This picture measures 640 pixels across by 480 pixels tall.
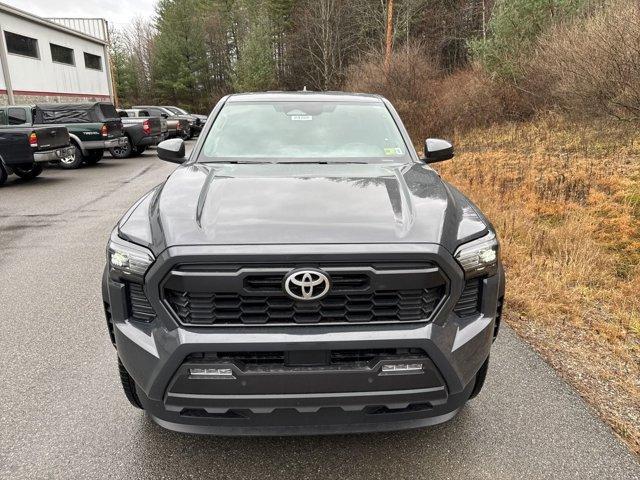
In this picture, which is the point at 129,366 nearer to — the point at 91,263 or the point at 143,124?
the point at 91,263

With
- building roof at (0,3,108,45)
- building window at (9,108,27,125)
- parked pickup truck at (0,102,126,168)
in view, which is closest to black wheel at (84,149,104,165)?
parked pickup truck at (0,102,126,168)

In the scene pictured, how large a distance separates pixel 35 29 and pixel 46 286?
26.0 meters

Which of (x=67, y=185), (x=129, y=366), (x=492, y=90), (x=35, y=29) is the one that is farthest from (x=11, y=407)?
(x=35, y=29)

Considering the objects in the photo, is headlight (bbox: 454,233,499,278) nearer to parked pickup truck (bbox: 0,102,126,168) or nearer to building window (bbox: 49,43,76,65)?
parked pickup truck (bbox: 0,102,126,168)

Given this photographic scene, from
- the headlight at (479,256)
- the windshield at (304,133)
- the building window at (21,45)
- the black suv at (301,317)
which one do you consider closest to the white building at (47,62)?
the building window at (21,45)

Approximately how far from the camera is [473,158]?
37.8ft

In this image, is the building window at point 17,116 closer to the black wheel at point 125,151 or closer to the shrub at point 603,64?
the black wheel at point 125,151

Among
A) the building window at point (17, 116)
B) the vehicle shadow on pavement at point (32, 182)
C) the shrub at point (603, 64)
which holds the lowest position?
the vehicle shadow on pavement at point (32, 182)

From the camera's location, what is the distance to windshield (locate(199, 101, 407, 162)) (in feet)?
11.4

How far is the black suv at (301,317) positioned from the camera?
201 centimetres

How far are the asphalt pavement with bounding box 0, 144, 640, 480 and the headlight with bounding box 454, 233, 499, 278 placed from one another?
975mm

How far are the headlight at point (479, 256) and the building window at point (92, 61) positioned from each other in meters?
34.5

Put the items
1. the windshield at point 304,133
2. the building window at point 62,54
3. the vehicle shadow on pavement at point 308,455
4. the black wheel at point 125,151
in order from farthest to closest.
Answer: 1. the building window at point 62,54
2. the black wheel at point 125,151
3. the windshield at point 304,133
4. the vehicle shadow on pavement at point 308,455

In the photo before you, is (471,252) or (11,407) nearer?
(471,252)
